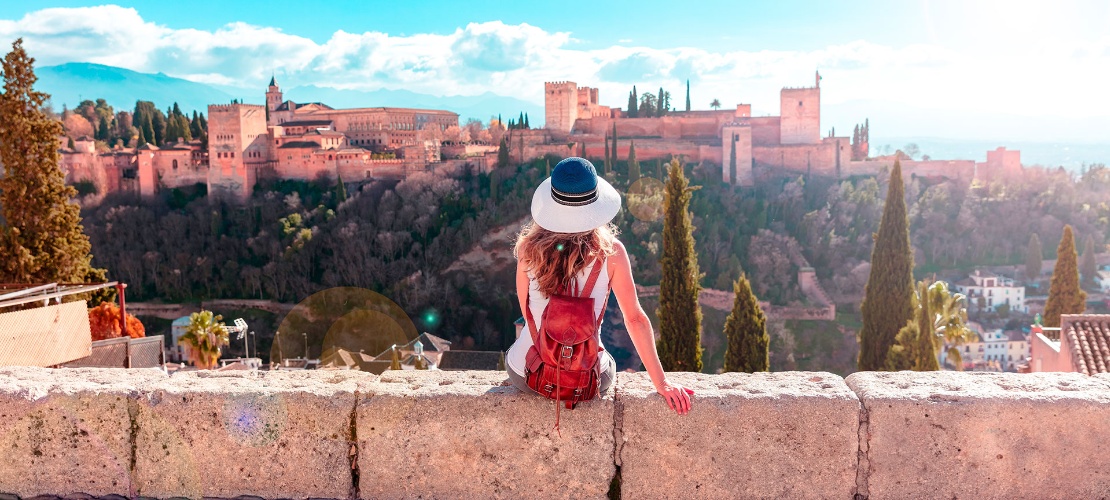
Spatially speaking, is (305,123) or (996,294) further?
(305,123)

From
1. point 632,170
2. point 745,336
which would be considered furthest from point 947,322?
point 632,170

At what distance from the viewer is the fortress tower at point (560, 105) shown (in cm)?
4706

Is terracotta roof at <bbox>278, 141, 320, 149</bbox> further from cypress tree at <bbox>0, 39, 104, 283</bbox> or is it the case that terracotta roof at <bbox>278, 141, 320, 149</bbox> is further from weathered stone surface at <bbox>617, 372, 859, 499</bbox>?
weathered stone surface at <bbox>617, 372, 859, 499</bbox>

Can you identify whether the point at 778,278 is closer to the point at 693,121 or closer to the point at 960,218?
the point at 960,218

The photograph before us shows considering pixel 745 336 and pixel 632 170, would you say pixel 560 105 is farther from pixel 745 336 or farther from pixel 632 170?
pixel 745 336

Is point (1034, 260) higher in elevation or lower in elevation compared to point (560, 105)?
lower

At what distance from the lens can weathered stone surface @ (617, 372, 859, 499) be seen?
7.80 ft

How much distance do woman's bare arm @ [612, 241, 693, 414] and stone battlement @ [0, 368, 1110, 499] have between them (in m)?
0.06

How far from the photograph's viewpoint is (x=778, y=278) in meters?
33.2

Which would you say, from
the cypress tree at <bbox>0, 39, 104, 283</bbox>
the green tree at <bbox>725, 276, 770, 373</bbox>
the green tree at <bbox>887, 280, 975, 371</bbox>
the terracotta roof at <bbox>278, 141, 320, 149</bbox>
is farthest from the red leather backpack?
the terracotta roof at <bbox>278, 141, 320, 149</bbox>

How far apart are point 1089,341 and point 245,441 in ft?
29.0

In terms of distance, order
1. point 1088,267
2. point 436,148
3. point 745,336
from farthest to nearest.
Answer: point 436,148
point 1088,267
point 745,336

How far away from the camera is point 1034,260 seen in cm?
3581

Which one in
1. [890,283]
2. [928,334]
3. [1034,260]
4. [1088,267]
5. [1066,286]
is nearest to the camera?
[928,334]
